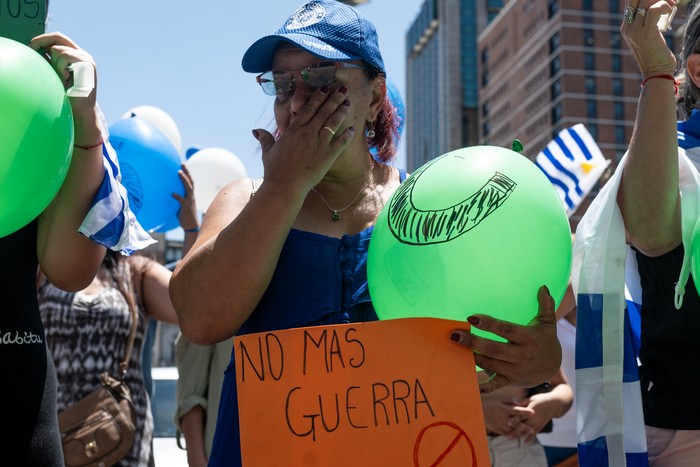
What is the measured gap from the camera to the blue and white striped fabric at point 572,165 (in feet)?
18.7

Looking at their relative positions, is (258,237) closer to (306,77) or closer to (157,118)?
(306,77)

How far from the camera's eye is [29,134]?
5.36 feet

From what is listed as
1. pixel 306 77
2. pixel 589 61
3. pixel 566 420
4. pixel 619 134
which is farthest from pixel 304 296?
pixel 589 61

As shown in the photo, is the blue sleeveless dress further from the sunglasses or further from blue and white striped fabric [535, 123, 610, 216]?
blue and white striped fabric [535, 123, 610, 216]

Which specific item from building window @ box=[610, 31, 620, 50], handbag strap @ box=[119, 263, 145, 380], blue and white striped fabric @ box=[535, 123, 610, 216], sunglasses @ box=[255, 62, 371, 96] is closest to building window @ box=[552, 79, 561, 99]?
building window @ box=[610, 31, 620, 50]

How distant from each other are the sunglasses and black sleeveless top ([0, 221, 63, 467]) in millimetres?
627

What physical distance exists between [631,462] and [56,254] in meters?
1.37

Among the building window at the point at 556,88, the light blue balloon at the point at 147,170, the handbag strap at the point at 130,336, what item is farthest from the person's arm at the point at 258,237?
the building window at the point at 556,88

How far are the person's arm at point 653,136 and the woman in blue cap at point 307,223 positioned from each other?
1.54 feet

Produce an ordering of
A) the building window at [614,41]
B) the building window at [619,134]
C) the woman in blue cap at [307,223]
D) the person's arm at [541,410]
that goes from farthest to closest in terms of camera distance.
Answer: the building window at [614,41] → the building window at [619,134] → the person's arm at [541,410] → the woman in blue cap at [307,223]

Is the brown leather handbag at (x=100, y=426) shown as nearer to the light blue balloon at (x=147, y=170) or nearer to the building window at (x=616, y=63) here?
the light blue balloon at (x=147, y=170)

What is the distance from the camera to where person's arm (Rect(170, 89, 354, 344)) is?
5.76 ft

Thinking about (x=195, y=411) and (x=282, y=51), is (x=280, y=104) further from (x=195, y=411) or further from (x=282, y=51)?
(x=195, y=411)

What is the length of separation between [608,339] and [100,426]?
77.8 inches
